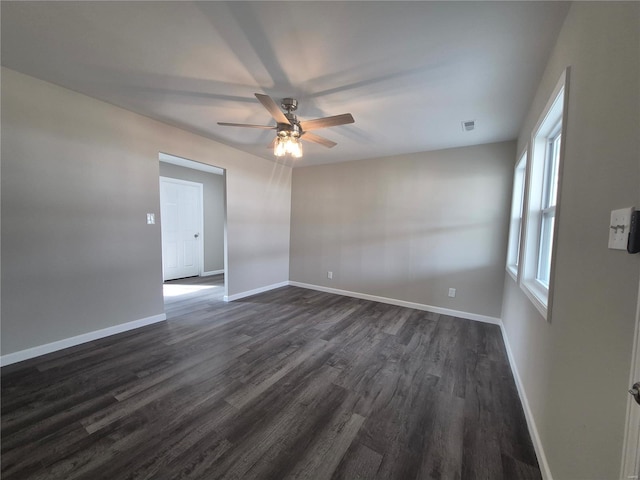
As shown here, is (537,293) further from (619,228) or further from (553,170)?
(619,228)

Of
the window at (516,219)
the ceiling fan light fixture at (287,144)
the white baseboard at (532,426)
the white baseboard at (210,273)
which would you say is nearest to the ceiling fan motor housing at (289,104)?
the ceiling fan light fixture at (287,144)

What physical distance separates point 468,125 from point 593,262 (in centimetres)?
225

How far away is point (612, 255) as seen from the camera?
0.78m

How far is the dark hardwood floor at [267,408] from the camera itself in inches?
49.6

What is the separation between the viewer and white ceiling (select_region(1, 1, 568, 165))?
1.34 metres

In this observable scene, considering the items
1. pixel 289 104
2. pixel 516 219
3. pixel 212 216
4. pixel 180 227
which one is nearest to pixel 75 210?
pixel 289 104

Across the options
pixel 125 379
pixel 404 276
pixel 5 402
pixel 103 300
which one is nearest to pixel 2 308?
pixel 103 300

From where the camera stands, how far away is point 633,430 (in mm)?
617

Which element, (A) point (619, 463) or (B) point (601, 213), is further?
(B) point (601, 213)

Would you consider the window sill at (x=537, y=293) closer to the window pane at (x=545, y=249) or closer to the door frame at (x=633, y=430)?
the window pane at (x=545, y=249)

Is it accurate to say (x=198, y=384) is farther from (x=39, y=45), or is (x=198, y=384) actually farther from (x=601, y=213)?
(x=39, y=45)

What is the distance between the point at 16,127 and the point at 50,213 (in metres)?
0.73

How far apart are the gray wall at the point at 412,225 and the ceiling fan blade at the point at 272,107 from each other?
2269 millimetres

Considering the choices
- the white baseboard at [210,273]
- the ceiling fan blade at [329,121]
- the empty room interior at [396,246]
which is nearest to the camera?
the empty room interior at [396,246]
